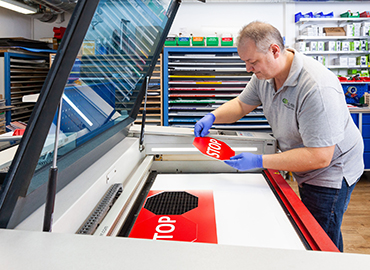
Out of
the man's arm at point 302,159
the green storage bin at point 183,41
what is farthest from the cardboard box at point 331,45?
the man's arm at point 302,159

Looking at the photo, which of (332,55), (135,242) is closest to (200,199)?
(135,242)

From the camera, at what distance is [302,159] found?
1287 millimetres

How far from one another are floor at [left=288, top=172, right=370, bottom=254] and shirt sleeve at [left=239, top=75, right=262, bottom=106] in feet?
4.86

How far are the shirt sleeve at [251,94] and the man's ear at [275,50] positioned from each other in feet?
1.17

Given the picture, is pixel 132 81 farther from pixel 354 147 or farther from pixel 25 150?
pixel 354 147

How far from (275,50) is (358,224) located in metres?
2.25

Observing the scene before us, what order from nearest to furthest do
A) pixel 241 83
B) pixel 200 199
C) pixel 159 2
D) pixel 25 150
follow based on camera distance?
pixel 25 150, pixel 200 199, pixel 159 2, pixel 241 83

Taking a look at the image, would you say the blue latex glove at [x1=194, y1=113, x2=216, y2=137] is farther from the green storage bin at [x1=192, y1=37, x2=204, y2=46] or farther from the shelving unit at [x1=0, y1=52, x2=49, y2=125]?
the shelving unit at [x1=0, y1=52, x2=49, y2=125]

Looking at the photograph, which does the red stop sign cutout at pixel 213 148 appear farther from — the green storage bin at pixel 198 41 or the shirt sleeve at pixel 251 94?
the green storage bin at pixel 198 41

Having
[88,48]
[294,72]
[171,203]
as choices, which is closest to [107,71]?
[88,48]

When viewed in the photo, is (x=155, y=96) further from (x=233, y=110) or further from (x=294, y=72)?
(x=294, y=72)

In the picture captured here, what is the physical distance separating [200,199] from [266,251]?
70cm

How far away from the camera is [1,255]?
42cm

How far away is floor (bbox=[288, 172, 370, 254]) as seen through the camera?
2.35m
